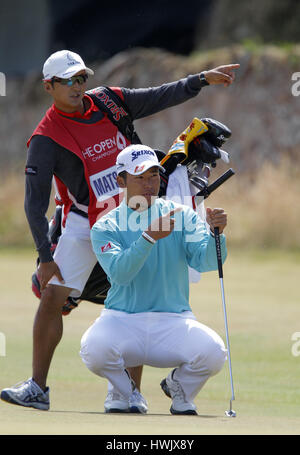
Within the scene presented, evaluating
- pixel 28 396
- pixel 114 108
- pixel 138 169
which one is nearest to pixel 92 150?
pixel 114 108

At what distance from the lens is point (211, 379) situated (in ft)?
25.9

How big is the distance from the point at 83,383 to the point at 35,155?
1992 millimetres

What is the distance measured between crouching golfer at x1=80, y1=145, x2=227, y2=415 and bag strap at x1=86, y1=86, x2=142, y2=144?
849 mm

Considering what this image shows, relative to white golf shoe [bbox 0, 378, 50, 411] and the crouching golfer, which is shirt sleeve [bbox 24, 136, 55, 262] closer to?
the crouching golfer

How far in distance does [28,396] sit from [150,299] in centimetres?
102

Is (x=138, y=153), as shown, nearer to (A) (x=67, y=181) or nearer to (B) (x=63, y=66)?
(A) (x=67, y=181)

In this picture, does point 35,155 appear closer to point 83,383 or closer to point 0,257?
point 83,383

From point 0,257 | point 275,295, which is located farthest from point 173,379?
point 0,257

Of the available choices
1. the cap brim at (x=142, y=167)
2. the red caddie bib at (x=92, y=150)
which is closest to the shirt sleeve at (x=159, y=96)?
the red caddie bib at (x=92, y=150)

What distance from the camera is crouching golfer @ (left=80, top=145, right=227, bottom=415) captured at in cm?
567

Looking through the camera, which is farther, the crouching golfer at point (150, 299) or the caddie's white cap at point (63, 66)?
the caddie's white cap at point (63, 66)

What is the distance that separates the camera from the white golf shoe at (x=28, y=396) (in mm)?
6094

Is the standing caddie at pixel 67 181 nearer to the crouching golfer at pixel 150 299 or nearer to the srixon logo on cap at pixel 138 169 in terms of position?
the crouching golfer at pixel 150 299

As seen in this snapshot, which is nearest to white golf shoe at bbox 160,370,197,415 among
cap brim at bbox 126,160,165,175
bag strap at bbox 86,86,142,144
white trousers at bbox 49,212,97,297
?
white trousers at bbox 49,212,97,297
